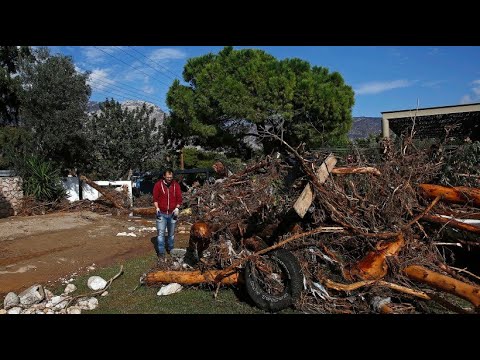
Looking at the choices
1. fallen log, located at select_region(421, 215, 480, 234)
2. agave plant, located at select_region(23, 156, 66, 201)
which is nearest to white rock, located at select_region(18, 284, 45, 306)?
fallen log, located at select_region(421, 215, 480, 234)

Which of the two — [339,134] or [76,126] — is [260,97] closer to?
[339,134]

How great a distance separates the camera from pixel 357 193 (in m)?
5.64

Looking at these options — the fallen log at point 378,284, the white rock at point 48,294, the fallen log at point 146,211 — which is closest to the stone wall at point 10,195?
the fallen log at point 146,211

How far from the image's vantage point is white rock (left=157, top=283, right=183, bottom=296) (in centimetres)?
560

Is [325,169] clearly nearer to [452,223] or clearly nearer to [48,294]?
[452,223]

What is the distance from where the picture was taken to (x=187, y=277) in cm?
575

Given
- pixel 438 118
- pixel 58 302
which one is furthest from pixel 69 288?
pixel 438 118

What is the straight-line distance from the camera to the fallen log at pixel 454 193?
575 centimetres

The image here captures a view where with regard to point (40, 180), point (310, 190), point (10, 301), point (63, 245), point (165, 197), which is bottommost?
point (63, 245)

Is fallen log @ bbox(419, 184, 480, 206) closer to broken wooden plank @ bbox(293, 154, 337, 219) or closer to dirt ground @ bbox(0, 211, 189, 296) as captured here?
broken wooden plank @ bbox(293, 154, 337, 219)

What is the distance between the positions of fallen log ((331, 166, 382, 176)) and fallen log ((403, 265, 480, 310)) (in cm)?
156

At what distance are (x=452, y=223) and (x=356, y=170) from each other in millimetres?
1570
